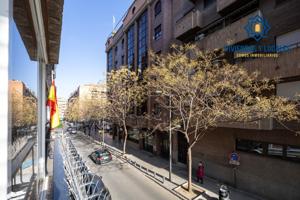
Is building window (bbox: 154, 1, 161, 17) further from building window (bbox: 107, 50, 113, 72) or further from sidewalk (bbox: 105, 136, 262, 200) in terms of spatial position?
building window (bbox: 107, 50, 113, 72)

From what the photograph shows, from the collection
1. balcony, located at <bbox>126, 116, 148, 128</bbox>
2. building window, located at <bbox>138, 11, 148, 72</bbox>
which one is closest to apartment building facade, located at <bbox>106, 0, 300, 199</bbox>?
balcony, located at <bbox>126, 116, 148, 128</bbox>

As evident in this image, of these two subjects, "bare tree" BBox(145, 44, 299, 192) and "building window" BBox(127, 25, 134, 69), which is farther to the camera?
"building window" BBox(127, 25, 134, 69)

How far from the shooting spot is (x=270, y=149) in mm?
11742

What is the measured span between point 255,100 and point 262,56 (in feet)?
8.66

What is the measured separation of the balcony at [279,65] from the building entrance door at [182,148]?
9.57 meters

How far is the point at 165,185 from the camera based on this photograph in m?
13.6

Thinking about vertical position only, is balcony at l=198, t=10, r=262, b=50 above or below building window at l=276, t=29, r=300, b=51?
above

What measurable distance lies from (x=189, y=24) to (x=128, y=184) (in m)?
13.7

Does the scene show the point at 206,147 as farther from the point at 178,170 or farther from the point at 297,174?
the point at 297,174

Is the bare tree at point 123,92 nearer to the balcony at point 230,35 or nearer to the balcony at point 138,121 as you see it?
the balcony at point 138,121

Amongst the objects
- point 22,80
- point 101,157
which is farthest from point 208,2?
point 101,157

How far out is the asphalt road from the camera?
471 inches

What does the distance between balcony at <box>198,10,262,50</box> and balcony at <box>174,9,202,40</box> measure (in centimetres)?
224

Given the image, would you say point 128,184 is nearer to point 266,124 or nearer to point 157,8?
point 266,124
